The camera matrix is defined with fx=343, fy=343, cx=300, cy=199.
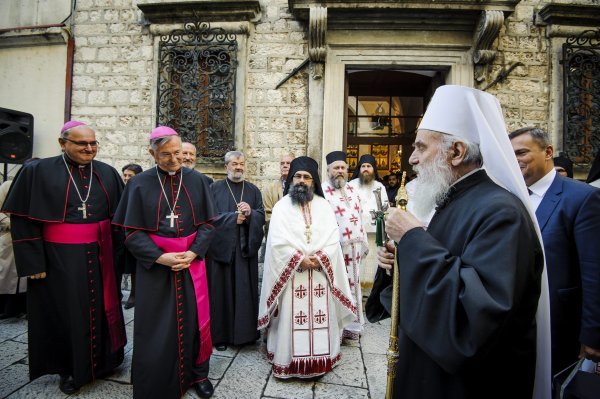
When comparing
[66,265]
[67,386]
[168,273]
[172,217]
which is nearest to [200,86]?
[172,217]

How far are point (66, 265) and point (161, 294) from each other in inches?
37.0

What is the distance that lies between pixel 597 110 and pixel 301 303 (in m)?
6.08

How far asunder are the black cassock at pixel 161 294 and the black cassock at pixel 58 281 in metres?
0.56

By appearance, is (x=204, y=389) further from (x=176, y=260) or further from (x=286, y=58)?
(x=286, y=58)

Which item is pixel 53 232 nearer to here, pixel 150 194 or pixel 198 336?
pixel 150 194

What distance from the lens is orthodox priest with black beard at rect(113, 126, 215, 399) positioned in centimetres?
271

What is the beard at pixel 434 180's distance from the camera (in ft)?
5.19

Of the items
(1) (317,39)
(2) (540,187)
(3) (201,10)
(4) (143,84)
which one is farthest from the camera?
(4) (143,84)

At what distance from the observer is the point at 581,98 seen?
5.78 meters

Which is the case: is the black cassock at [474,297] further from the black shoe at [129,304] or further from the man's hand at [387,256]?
the black shoe at [129,304]

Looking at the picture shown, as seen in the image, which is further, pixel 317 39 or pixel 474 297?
pixel 317 39

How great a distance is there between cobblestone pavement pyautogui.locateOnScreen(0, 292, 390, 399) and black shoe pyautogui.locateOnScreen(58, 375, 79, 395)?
0.12 ft

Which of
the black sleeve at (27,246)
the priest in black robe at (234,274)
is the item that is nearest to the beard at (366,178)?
the priest in black robe at (234,274)

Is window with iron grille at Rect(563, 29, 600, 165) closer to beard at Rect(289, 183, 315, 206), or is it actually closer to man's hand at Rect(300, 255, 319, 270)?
beard at Rect(289, 183, 315, 206)
